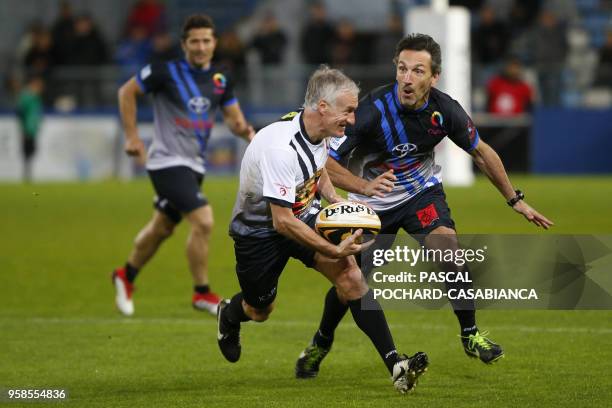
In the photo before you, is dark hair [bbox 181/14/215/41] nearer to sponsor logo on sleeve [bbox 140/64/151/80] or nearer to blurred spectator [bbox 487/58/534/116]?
sponsor logo on sleeve [bbox 140/64/151/80]

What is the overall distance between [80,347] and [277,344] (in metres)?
1.42

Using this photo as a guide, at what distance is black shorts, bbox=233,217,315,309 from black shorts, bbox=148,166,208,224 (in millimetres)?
2912

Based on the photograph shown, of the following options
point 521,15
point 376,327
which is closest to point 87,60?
point 521,15

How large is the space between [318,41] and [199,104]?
1514 cm

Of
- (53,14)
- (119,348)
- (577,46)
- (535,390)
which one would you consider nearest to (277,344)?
(119,348)

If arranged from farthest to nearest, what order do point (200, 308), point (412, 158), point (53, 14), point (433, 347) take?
point (53, 14)
point (200, 308)
point (433, 347)
point (412, 158)

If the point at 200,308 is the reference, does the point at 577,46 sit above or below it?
below

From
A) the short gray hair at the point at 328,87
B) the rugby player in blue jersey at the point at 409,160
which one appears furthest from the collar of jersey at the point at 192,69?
the short gray hair at the point at 328,87

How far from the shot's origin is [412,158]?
7957mm

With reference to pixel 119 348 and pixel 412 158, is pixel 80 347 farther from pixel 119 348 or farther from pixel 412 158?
pixel 412 158

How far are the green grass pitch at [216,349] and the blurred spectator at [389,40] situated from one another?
32.2ft

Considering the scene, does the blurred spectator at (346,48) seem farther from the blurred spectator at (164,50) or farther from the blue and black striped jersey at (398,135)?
the blue and black striped jersey at (398,135)

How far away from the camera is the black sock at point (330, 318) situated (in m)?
7.73

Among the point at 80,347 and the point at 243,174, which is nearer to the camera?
the point at 243,174
